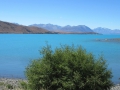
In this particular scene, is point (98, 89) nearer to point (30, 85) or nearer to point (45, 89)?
point (45, 89)

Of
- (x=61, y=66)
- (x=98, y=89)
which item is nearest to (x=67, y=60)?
(x=61, y=66)

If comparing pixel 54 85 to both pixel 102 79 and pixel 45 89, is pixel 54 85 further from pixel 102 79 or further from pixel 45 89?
pixel 102 79

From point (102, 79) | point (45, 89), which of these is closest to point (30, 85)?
point (45, 89)

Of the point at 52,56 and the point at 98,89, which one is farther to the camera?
the point at 52,56

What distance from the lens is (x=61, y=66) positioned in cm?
1024

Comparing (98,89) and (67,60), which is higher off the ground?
(67,60)

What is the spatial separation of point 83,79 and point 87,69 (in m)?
0.42

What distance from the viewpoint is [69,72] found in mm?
10008

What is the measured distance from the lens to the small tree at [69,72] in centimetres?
990

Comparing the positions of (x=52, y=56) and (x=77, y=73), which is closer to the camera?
(x=77, y=73)

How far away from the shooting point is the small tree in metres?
9.90

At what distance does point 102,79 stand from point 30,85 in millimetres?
2934

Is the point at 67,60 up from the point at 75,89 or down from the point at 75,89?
up

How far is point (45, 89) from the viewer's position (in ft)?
33.5
